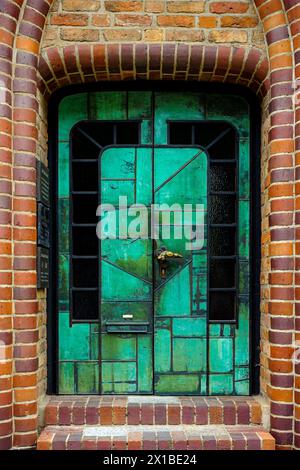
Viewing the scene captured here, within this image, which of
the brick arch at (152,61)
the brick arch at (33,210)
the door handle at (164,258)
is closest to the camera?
the brick arch at (33,210)

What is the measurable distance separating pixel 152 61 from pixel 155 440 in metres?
2.56

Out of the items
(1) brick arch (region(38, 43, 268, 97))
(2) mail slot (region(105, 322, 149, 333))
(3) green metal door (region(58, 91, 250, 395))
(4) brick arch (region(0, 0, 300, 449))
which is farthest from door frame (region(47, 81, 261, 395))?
(2) mail slot (region(105, 322, 149, 333))

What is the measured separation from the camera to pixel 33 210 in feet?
9.26

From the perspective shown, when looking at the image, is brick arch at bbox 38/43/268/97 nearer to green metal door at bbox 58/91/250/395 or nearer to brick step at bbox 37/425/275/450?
green metal door at bbox 58/91/250/395

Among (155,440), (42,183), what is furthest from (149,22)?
(155,440)


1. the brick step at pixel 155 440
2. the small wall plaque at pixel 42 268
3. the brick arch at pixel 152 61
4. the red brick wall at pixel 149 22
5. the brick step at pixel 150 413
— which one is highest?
the red brick wall at pixel 149 22

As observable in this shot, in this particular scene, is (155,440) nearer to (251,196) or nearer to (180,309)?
(180,309)

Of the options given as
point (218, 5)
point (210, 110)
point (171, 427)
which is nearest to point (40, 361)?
point (171, 427)

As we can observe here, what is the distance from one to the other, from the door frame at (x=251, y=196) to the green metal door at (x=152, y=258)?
1.8 inches

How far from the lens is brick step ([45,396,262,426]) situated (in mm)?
2959

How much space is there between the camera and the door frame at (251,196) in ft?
10.3

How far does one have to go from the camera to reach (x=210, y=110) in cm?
319

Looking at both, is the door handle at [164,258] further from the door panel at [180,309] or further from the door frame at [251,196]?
the door frame at [251,196]

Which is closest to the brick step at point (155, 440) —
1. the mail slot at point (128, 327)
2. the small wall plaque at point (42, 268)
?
the mail slot at point (128, 327)
